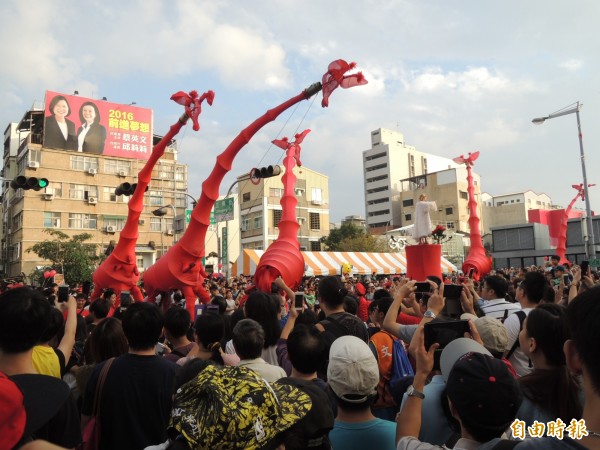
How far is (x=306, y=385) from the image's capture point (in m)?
1.97

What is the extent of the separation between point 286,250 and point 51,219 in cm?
2984

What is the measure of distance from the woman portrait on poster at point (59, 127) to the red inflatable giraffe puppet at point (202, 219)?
2794 cm

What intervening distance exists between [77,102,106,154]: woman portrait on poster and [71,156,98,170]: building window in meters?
0.65

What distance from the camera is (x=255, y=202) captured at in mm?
41344

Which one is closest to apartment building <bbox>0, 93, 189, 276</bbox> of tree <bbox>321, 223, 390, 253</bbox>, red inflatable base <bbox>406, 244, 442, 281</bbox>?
tree <bbox>321, 223, 390, 253</bbox>

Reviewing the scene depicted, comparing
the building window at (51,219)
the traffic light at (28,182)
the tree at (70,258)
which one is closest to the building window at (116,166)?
the building window at (51,219)

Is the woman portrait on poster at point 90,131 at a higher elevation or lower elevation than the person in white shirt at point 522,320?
higher

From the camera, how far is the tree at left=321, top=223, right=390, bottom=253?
4031 cm

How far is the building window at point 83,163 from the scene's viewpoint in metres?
33.7

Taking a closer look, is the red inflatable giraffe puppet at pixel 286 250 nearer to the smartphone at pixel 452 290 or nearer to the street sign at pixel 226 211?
the smartphone at pixel 452 290

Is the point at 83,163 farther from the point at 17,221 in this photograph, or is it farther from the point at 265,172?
the point at 265,172

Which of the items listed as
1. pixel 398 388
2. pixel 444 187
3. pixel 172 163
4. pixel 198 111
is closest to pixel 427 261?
pixel 198 111

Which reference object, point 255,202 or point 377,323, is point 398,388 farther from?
point 255,202

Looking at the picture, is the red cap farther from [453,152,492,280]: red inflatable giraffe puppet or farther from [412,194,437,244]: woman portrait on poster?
[453,152,492,280]: red inflatable giraffe puppet
